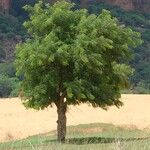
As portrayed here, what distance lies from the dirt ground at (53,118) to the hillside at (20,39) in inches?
1093

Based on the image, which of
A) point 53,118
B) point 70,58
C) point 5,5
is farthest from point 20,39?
point 70,58

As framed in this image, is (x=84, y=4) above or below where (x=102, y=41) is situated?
above

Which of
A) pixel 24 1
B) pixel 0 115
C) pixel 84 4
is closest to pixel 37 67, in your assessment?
pixel 0 115

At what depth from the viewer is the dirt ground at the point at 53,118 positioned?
140 ft

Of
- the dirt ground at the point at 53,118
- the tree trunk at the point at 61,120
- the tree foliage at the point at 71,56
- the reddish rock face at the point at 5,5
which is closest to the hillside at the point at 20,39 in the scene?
the reddish rock face at the point at 5,5

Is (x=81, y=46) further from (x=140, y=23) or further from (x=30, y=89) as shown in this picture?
(x=140, y=23)

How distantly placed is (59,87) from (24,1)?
153 meters

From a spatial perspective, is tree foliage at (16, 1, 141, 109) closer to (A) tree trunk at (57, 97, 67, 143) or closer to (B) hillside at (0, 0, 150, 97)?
(A) tree trunk at (57, 97, 67, 143)

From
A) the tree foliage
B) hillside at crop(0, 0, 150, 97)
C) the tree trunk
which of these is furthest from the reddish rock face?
the tree trunk

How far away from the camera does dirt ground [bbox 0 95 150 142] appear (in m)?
42.7

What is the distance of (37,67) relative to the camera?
88.5 feet

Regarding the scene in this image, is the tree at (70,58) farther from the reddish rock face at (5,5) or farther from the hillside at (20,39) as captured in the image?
the reddish rock face at (5,5)

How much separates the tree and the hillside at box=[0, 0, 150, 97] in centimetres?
5659

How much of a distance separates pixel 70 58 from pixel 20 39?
405 feet
